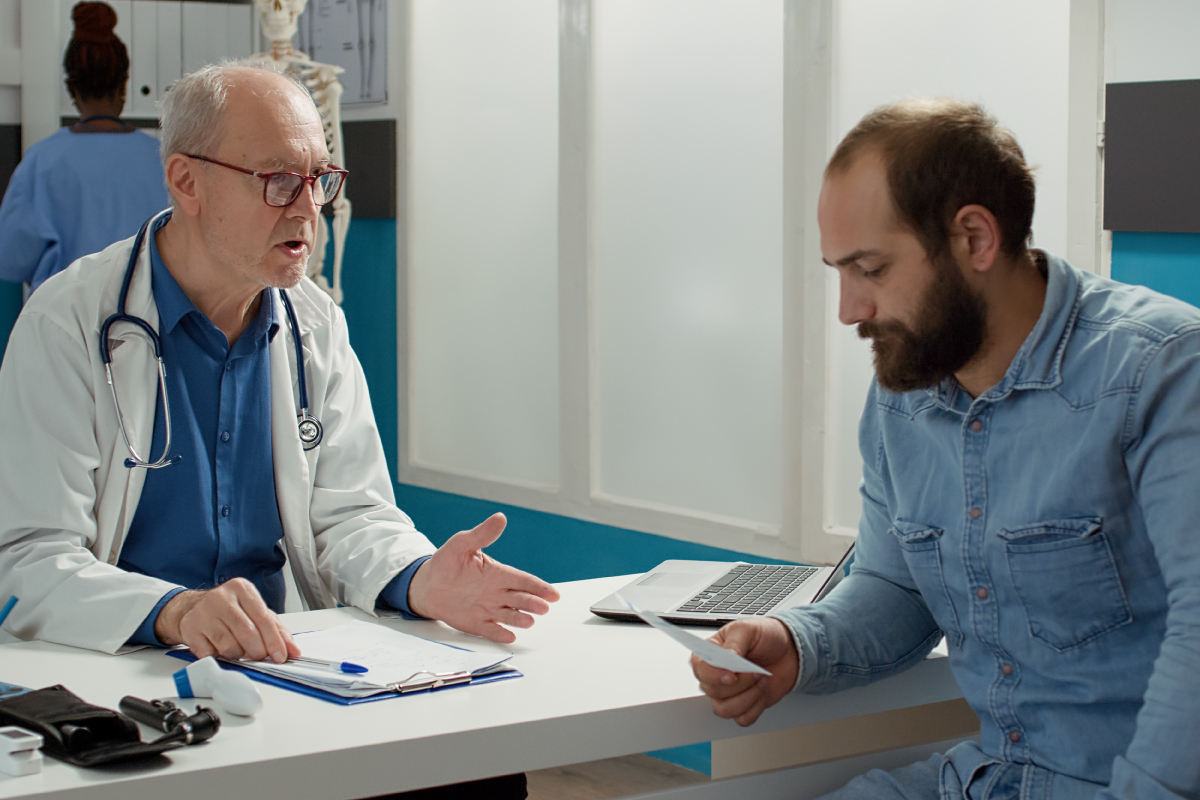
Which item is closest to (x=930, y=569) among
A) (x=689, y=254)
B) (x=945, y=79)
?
(x=945, y=79)

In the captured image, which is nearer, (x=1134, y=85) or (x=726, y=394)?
(x=1134, y=85)

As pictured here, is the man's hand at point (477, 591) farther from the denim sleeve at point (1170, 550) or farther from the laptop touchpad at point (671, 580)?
the denim sleeve at point (1170, 550)

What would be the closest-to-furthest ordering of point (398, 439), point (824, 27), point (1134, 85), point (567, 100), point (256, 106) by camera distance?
point (256, 106), point (1134, 85), point (824, 27), point (567, 100), point (398, 439)

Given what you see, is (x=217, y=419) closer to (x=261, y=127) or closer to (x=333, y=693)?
(x=261, y=127)

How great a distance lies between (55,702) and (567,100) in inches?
102

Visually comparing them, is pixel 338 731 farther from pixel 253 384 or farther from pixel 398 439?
pixel 398 439

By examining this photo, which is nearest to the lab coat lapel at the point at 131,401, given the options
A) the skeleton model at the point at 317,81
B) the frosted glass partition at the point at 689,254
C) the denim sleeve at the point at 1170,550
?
the denim sleeve at the point at 1170,550

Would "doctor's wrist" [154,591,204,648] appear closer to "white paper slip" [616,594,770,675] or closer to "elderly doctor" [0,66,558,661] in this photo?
"elderly doctor" [0,66,558,661]

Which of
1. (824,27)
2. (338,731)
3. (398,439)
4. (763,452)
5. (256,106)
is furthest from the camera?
(398,439)

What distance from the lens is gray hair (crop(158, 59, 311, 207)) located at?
181 cm

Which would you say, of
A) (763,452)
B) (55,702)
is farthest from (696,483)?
(55,702)

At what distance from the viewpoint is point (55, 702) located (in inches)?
45.0

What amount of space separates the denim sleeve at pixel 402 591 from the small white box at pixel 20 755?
56 cm

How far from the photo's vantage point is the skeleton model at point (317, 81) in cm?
372
